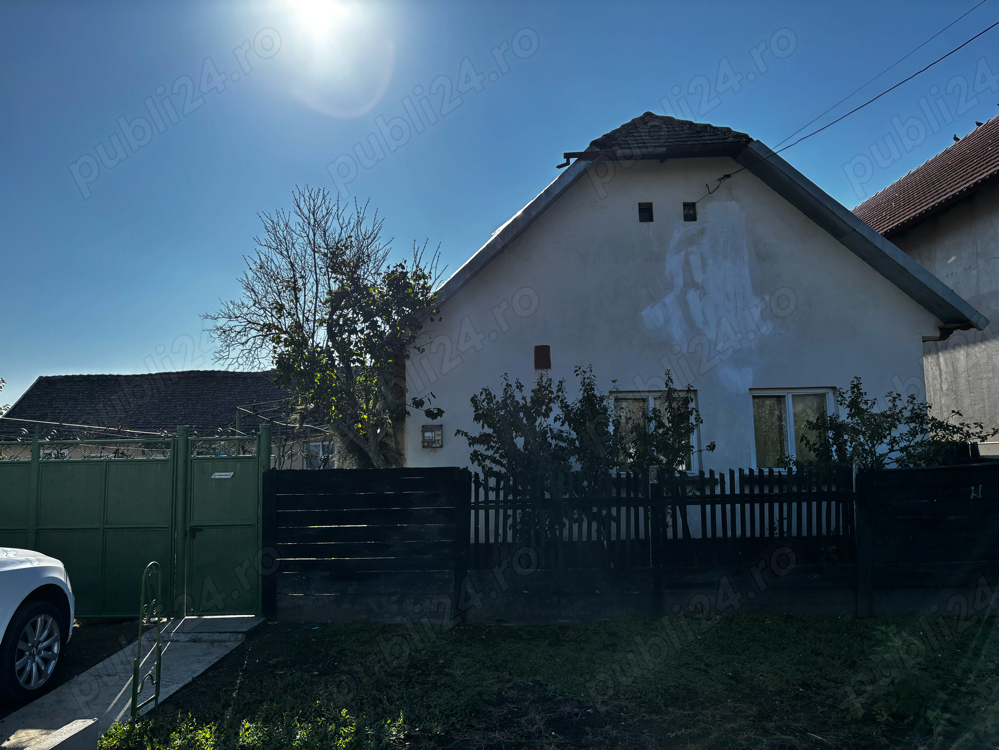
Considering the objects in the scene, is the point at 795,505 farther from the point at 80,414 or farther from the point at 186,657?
the point at 80,414

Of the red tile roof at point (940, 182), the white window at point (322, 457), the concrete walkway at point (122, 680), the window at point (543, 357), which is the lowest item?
the concrete walkway at point (122, 680)

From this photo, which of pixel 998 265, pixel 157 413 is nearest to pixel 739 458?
pixel 998 265

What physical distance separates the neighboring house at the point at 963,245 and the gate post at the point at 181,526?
14.4m

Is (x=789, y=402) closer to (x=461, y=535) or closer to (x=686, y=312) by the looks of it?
(x=686, y=312)

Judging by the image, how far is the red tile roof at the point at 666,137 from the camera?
9.18 metres

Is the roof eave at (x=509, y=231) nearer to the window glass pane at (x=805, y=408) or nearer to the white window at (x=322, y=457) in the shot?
the window glass pane at (x=805, y=408)

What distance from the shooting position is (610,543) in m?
6.91

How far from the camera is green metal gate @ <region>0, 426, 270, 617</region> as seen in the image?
7.16 meters

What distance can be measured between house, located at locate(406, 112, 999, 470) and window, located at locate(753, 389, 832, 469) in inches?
0.8

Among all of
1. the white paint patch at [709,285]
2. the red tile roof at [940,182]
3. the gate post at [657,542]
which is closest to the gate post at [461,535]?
the gate post at [657,542]

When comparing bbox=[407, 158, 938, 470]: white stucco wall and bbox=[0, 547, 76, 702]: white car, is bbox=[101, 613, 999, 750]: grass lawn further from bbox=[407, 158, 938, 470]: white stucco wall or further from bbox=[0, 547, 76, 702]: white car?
bbox=[407, 158, 938, 470]: white stucco wall

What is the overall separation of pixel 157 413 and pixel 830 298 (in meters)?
24.4

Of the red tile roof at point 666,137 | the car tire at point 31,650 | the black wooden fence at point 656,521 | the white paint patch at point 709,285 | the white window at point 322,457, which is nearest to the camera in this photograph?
the car tire at point 31,650

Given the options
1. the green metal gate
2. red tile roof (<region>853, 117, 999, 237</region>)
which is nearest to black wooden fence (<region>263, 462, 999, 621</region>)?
the green metal gate
